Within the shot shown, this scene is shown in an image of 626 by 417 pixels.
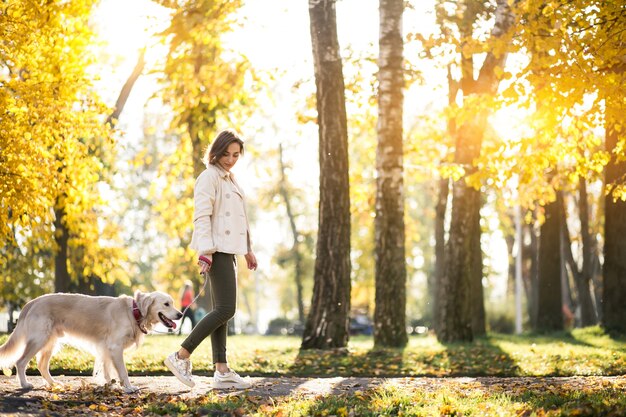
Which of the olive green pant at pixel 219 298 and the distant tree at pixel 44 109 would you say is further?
the distant tree at pixel 44 109

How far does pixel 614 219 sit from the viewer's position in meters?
17.4

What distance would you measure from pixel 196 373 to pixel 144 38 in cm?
909

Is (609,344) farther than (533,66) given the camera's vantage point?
Yes

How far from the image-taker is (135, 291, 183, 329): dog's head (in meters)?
8.55

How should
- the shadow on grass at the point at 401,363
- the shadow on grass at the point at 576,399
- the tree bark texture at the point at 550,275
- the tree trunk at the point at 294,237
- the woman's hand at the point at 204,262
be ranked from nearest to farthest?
the shadow on grass at the point at 576,399 → the woman's hand at the point at 204,262 → the shadow on grass at the point at 401,363 → the tree bark texture at the point at 550,275 → the tree trunk at the point at 294,237

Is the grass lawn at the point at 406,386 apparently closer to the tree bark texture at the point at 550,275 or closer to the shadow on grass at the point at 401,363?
the shadow on grass at the point at 401,363

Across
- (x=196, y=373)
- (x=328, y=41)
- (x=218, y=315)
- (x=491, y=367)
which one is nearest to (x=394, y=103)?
(x=328, y=41)

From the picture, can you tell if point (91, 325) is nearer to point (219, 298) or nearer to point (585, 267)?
point (219, 298)

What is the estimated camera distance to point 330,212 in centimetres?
1347

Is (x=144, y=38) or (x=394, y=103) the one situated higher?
(x=144, y=38)

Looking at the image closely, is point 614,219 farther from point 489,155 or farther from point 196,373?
point 196,373

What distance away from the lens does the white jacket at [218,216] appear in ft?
27.1

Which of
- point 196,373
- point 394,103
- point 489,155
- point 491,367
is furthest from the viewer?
point 394,103

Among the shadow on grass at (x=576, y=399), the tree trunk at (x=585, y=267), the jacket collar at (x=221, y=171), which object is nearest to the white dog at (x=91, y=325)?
the jacket collar at (x=221, y=171)
